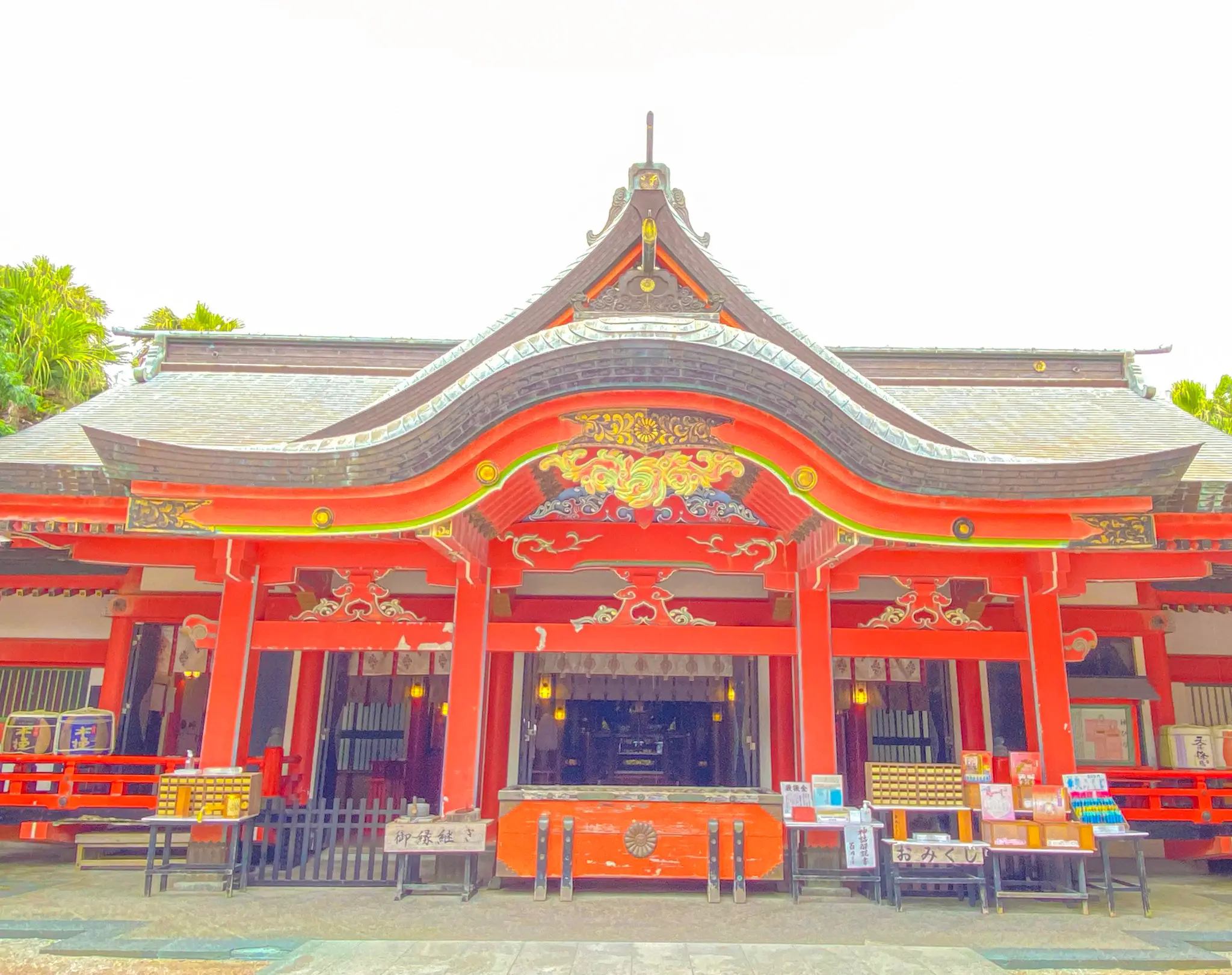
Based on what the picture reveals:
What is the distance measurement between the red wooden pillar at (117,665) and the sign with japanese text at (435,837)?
15.9 ft

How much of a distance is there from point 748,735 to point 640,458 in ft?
16.5

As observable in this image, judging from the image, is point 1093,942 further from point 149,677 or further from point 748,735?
point 149,677

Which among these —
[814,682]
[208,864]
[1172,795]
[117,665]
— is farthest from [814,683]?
[117,665]

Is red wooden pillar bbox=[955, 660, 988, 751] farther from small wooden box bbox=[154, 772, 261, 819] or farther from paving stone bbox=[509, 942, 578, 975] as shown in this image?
small wooden box bbox=[154, 772, 261, 819]

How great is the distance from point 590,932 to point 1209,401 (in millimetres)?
19113

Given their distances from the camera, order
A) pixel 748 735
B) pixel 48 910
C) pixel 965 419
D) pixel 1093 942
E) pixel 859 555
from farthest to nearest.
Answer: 1. pixel 748 735
2. pixel 965 419
3. pixel 859 555
4. pixel 48 910
5. pixel 1093 942

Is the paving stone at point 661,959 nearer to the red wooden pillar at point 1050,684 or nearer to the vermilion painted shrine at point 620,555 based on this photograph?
the vermilion painted shrine at point 620,555

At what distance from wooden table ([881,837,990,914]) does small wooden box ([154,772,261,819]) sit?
5.58 metres

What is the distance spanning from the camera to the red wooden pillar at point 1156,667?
983cm

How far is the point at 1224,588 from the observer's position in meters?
10.4

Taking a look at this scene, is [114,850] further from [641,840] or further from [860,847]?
[860,847]

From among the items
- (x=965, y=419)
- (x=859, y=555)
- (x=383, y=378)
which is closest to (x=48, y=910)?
(x=383, y=378)

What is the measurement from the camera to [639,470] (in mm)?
6980

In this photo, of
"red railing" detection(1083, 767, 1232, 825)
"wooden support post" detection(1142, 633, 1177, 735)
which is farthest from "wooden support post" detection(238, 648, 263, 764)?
"wooden support post" detection(1142, 633, 1177, 735)
